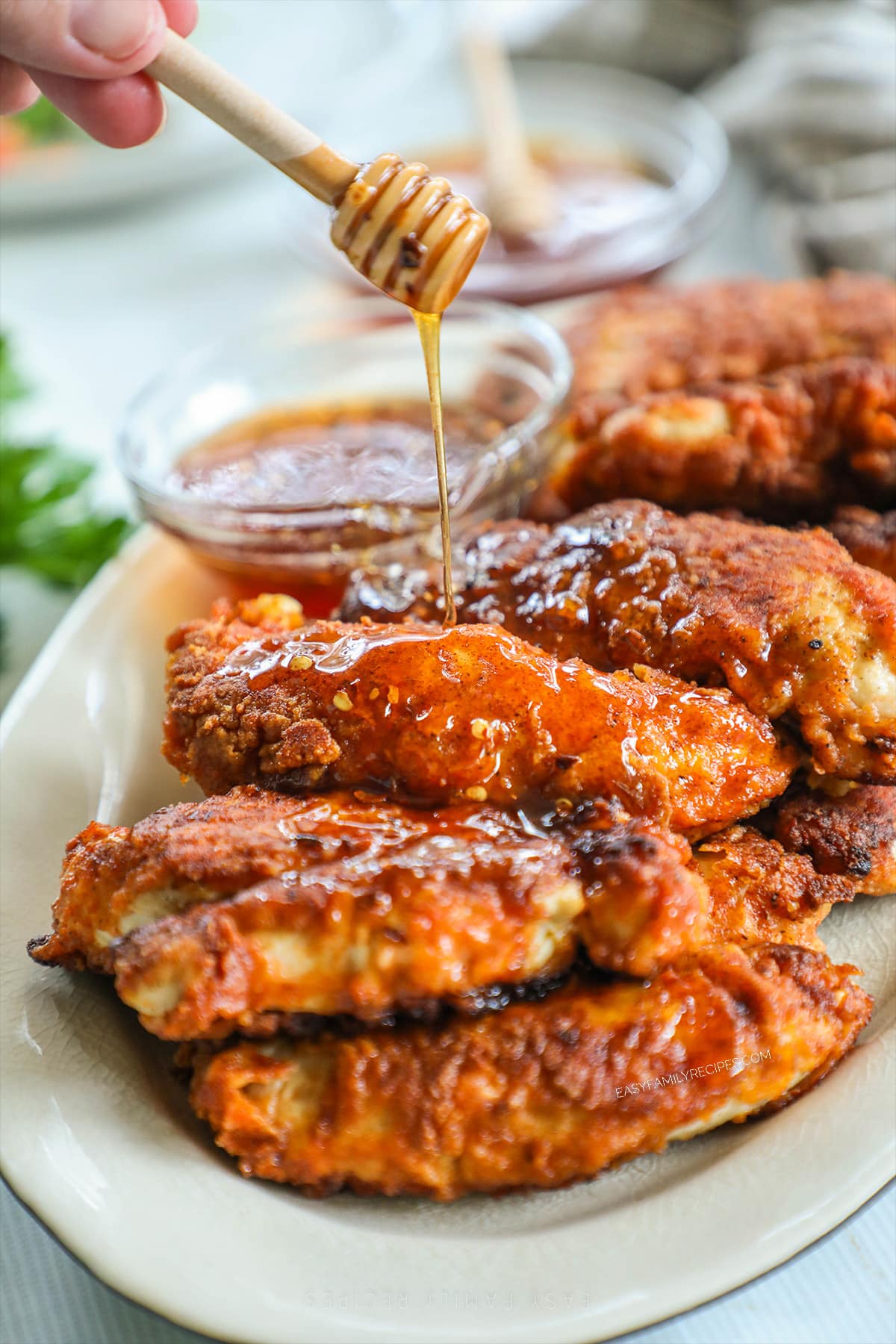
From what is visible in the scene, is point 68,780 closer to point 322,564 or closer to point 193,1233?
point 322,564

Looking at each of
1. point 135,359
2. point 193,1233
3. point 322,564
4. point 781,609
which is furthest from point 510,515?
point 135,359

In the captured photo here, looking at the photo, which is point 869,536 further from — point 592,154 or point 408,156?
point 408,156

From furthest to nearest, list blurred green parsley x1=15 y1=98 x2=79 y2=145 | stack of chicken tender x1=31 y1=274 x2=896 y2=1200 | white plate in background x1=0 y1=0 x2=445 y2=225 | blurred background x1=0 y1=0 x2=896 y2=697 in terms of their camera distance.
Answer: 1. blurred green parsley x1=15 y1=98 x2=79 y2=145
2. white plate in background x1=0 y1=0 x2=445 y2=225
3. blurred background x1=0 y1=0 x2=896 y2=697
4. stack of chicken tender x1=31 y1=274 x2=896 y2=1200

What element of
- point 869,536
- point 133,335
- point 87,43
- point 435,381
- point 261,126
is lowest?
point 133,335

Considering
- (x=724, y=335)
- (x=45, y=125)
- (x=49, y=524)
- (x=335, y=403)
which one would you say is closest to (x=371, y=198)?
(x=724, y=335)

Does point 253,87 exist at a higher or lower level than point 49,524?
higher

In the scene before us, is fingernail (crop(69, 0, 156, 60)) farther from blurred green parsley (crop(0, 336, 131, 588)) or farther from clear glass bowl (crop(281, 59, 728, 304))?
clear glass bowl (crop(281, 59, 728, 304))

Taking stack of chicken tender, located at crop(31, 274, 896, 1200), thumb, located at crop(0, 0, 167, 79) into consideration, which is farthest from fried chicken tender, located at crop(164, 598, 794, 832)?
thumb, located at crop(0, 0, 167, 79)
